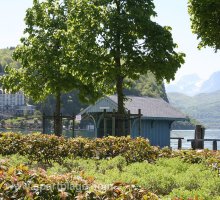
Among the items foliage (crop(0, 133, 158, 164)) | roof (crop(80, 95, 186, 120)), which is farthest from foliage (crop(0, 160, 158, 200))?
roof (crop(80, 95, 186, 120))

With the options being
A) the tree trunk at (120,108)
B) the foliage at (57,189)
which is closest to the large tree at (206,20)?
the tree trunk at (120,108)

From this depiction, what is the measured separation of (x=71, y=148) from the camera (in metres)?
16.6

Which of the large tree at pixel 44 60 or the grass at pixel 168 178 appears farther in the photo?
the large tree at pixel 44 60

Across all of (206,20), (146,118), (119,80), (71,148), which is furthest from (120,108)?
(71,148)

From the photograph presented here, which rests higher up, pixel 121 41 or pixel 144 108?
pixel 121 41

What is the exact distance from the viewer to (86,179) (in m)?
7.38

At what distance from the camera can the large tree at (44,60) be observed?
Result: 3428 cm

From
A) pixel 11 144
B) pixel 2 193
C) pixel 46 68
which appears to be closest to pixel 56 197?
pixel 2 193

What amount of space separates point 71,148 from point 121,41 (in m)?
13.3

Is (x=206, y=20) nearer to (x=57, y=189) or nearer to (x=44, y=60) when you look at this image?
(x=44, y=60)

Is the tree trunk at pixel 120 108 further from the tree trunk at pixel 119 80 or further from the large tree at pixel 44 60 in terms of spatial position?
the large tree at pixel 44 60

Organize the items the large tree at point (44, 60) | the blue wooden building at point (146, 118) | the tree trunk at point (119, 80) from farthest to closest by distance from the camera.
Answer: the blue wooden building at point (146, 118) → the large tree at point (44, 60) → the tree trunk at point (119, 80)

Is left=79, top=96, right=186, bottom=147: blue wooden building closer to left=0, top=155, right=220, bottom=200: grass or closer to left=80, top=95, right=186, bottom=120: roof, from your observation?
left=80, top=95, right=186, bottom=120: roof

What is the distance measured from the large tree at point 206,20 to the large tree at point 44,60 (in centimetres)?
988
